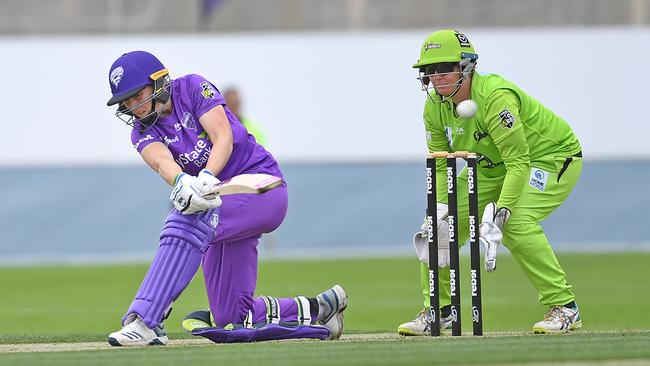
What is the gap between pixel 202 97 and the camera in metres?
6.71

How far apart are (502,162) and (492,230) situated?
0.61 metres

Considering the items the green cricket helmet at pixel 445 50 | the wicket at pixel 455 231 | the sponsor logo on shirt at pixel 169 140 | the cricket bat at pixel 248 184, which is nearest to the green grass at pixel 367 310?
the wicket at pixel 455 231

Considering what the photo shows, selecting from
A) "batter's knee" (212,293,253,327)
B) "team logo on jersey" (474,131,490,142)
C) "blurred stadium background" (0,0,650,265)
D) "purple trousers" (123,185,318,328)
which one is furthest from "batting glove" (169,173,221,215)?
"blurred stadium background" (0,0,650,265)

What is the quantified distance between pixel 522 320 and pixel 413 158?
→ 6741mm

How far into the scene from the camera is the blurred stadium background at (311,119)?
15.8 m

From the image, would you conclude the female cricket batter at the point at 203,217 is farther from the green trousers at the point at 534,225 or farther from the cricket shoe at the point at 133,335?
the green trousers at the point at 534,225

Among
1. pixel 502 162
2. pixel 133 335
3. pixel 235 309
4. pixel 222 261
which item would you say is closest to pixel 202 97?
pixel 222 261

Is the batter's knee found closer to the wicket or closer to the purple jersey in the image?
the purple jersey

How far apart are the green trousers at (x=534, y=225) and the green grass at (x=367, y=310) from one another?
1.07ft

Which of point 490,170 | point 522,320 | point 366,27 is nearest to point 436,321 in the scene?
point 490,170

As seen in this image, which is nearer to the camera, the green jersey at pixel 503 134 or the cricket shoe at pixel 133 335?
the cricket shoe at pixel 133 335

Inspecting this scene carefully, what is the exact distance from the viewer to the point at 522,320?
31.3ft

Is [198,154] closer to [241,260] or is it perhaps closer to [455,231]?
[241,260]

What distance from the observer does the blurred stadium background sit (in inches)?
624
